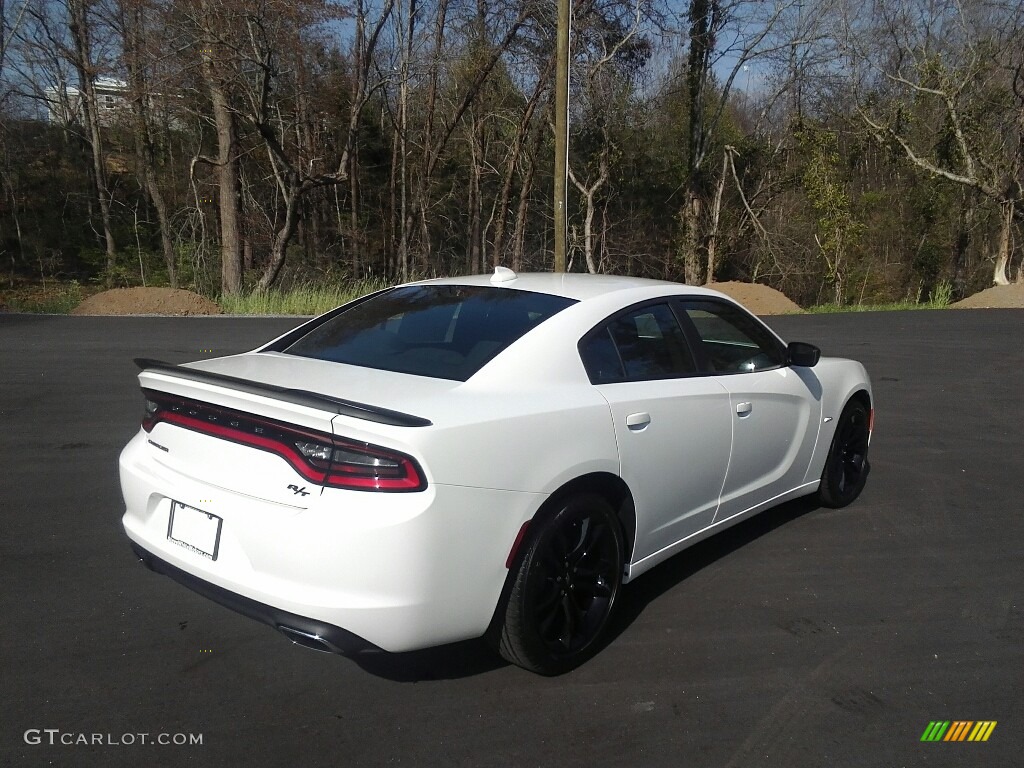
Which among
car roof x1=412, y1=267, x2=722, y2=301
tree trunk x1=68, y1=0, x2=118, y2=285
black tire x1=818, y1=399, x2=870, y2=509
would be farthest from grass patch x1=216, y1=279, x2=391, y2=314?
car roof x1=412, y1=267, x2=722, y2=301

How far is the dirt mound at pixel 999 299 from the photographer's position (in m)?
22.1

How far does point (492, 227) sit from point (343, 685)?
1446 inches

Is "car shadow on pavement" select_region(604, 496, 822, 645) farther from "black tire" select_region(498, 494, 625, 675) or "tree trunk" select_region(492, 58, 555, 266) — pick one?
"tree trunk" select_region(492, 58, 555, 266)

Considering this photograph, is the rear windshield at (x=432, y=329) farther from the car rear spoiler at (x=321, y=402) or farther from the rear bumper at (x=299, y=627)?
the rear bumper at (x=299, y=627)

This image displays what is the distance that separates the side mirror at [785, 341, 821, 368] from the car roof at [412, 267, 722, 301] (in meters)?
0.56

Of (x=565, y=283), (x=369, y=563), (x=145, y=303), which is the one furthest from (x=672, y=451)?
(x=145, y=303)

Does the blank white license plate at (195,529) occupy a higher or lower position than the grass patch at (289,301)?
higher

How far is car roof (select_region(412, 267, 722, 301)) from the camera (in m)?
3.88

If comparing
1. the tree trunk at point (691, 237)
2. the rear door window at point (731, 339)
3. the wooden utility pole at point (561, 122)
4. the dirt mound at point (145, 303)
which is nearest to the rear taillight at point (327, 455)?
the rear door window at point (731, 339)

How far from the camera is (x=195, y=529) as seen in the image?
3.03 meters

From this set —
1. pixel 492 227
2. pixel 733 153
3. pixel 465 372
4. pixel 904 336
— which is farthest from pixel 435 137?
pixel 465 372

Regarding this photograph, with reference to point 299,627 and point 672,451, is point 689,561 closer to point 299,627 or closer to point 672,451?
point 672,451

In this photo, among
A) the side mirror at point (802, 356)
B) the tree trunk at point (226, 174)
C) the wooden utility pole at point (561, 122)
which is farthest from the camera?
the tree trunk at point (226, 174)

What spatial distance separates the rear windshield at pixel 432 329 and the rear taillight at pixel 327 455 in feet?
1.93
